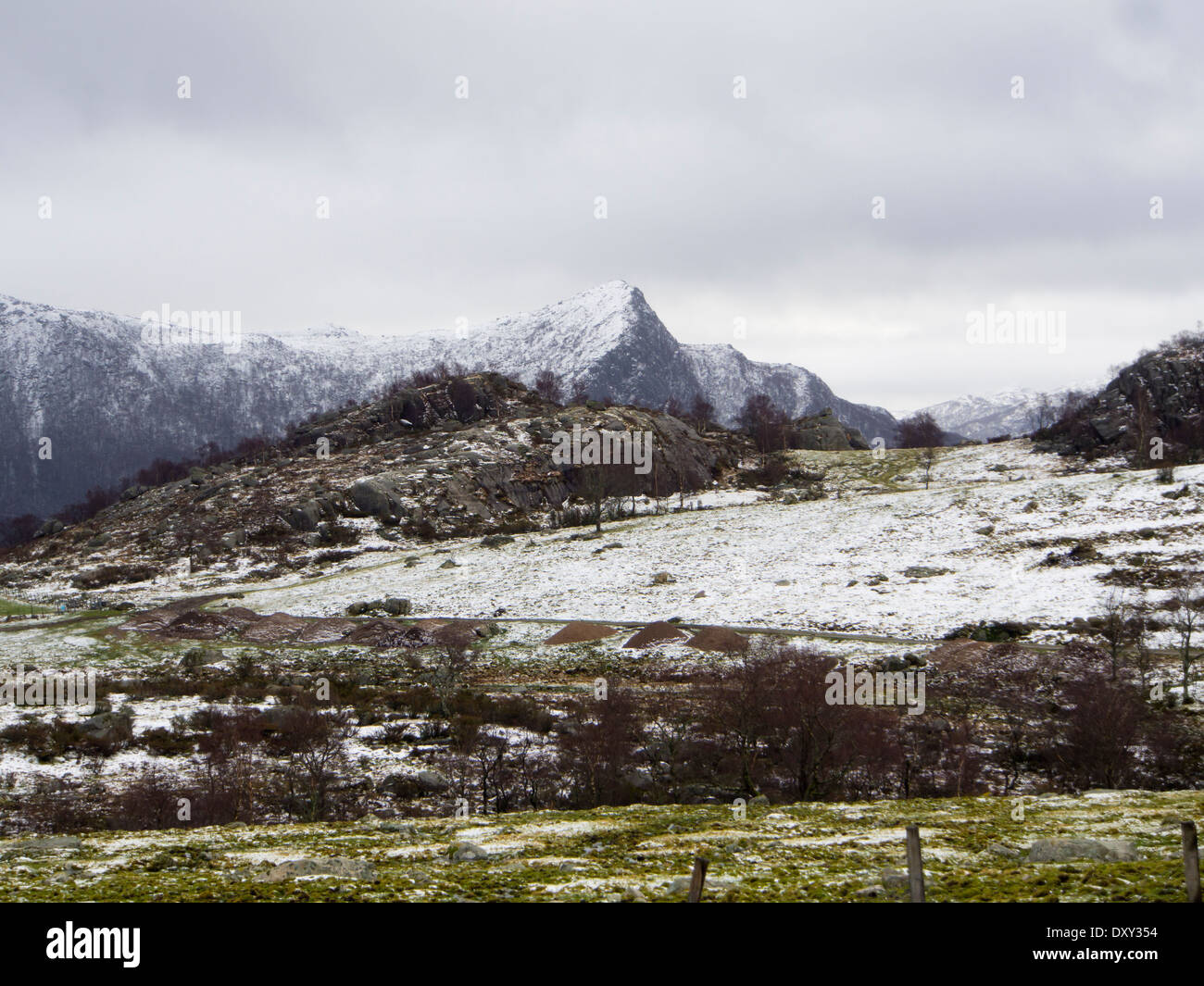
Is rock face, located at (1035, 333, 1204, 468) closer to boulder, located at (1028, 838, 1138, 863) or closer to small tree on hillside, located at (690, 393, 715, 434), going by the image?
small tree on hillside, located at (690, 393, 715, 434)

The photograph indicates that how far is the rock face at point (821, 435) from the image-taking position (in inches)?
6708

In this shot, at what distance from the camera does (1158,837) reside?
1395cm

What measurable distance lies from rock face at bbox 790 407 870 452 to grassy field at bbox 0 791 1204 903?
148m

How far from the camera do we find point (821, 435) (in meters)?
173

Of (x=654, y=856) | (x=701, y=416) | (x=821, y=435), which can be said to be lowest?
(x=654, y=856)

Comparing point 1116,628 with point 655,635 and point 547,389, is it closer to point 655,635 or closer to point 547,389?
point 655,635

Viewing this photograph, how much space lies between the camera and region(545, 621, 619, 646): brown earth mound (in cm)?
5816

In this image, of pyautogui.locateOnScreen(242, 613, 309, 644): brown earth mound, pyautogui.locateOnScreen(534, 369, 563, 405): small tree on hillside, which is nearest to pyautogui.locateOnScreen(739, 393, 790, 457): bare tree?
pyautogui.locateOnScreen(534, 369, 563, 405): small tree on hillside

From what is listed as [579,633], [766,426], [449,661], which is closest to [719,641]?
[579,633]

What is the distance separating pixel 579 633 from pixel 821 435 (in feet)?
411

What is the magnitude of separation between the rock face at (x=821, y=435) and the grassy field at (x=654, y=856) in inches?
5828

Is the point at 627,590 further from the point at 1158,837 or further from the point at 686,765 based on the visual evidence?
the point at 1158,837
